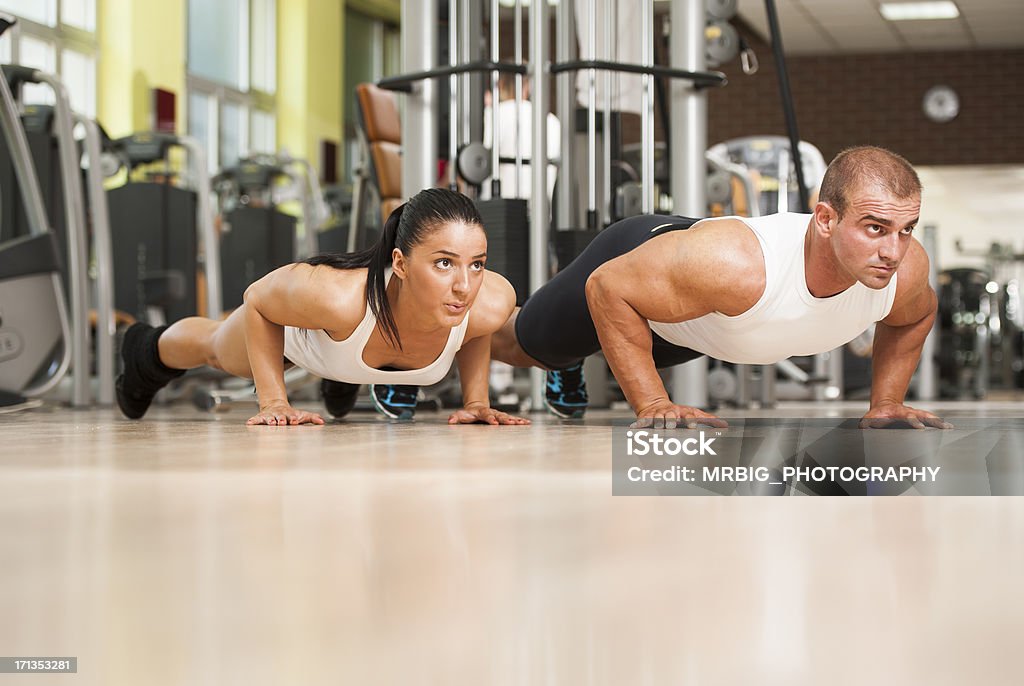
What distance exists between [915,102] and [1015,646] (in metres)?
10.8

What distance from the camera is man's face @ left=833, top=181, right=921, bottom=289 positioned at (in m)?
1.80

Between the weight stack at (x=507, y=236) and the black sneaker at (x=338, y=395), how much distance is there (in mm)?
548

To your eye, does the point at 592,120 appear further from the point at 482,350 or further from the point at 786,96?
the point at 482,350

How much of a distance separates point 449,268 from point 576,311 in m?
0.43

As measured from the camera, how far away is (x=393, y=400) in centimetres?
275

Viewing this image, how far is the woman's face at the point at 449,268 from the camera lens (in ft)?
6.86

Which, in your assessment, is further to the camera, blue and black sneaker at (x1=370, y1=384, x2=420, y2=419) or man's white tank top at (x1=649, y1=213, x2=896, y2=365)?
blue and black sneaker at (x1=370, y1=384, x2=420, y2=419)

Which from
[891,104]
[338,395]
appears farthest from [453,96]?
[891,104]

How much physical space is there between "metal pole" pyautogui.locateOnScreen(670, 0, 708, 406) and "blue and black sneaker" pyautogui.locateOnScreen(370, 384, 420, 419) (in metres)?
1.07

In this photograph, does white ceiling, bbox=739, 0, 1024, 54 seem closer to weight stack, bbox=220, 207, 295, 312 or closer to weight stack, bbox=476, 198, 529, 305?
weight stack, bbox=220, 207, 295, 312

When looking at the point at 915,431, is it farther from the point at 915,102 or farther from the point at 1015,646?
the point at 915,102

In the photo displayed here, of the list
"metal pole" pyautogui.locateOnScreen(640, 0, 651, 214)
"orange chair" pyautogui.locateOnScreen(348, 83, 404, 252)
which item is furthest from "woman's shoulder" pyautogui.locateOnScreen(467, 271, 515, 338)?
"orange chair" pyautogui.locateOnScreen(348, 83, 404, 252)

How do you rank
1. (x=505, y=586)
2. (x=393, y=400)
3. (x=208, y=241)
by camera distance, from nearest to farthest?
1. (x=505, y=586)
2. (x=393, y=400)
3. (x=208, y=241)

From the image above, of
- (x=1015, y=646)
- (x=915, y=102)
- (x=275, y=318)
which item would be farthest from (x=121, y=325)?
(x=915, y=102)
